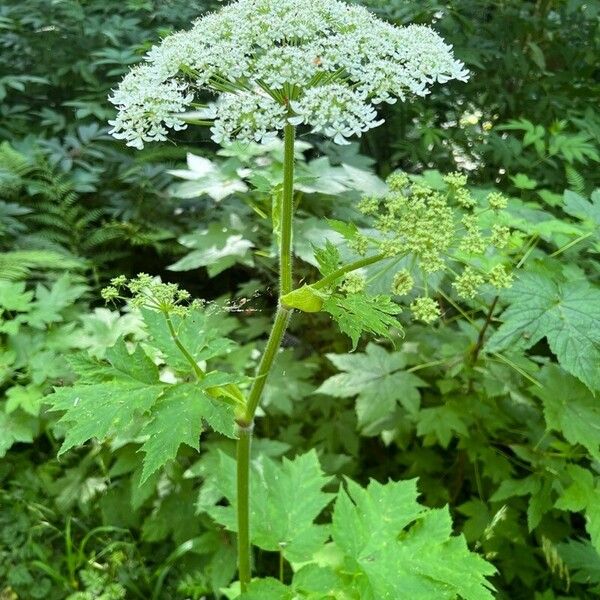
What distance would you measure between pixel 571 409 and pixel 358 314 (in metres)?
0.96

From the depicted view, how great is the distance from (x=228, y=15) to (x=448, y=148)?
2.54 meters

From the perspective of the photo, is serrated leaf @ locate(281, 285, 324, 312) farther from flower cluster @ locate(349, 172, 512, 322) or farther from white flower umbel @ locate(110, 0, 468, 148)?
white flower umbel @ locate(110, 0, 468, 148)

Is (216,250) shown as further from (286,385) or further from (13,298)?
(13,298)

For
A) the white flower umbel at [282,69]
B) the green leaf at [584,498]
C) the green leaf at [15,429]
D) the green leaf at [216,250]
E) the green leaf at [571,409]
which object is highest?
the white flower umbel at [282,69]

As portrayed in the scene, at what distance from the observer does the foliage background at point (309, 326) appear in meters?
1.92

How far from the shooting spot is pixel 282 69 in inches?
41.3

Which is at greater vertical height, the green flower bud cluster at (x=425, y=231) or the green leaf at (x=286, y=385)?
the green flower bud cluster at (x=425, y=231)

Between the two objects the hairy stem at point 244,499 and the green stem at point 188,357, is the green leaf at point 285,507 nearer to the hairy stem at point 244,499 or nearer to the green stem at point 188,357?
the hairy stem at point 244,499

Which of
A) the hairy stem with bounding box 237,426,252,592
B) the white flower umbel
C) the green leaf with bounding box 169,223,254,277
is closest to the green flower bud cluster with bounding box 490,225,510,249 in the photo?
the white flower umbel

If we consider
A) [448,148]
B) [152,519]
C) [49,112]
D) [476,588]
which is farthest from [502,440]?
[49,112]

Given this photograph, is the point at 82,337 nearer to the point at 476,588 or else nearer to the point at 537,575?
the point at 476,588

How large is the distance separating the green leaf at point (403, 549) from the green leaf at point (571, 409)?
0.44 metres

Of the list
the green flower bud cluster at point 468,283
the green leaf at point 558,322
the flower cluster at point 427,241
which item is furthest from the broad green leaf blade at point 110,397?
the green leaf at point 558,322

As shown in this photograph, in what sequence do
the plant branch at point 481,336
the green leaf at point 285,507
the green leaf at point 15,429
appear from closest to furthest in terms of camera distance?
the green leaf at point 285,507
the plant branch at point 481,336
the green leaf at point 15,429
